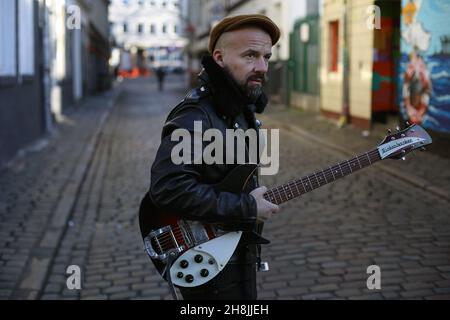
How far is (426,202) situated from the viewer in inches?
303

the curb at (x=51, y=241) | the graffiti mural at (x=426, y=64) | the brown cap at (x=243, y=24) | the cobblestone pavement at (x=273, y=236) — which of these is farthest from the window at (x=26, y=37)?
the brown cap at (x=243, y=24)

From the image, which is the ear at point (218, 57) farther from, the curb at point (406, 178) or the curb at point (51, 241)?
the curb at point (406, 178)

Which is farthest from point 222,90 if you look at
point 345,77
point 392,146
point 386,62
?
point 345,77

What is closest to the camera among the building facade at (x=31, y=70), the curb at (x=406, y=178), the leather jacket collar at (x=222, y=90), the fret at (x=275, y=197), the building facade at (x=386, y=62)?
the leather jacket collar at (x=222, y=90)

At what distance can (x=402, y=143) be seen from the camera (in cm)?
290

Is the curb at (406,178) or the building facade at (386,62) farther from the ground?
the building facade at (386,62)

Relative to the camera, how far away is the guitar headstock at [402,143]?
2887 millimetres

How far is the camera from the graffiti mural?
418 inches

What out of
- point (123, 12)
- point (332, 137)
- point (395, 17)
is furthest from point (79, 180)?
point (123, 12)

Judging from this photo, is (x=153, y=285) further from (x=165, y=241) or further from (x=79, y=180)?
(x=79, y=180)

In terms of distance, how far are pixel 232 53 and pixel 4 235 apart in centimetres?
451

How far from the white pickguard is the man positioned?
0.04 m

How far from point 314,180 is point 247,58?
0.63m

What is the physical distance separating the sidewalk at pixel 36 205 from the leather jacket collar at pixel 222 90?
2880 millimetres
